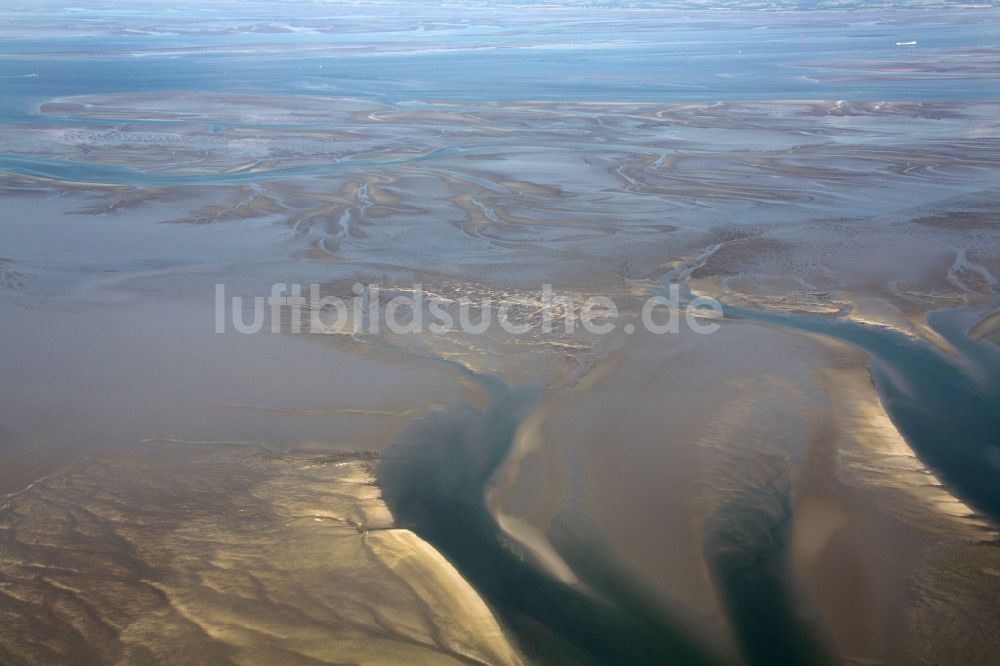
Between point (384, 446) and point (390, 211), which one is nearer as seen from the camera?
point (384, 446)

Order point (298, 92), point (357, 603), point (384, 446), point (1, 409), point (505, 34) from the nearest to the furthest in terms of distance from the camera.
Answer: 1. point (357, 603)
2. point (384, 446)
3. point (1, 409)
4. point (298, 92)
5. point (505, 34)

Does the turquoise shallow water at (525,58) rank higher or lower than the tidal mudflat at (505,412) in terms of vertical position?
higher

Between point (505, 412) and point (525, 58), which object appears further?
point (525, 58)

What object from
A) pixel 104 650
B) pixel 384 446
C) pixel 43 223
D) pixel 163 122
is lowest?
pixel 104 650

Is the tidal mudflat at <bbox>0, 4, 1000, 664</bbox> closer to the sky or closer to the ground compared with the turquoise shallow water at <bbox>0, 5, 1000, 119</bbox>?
closer to the ground

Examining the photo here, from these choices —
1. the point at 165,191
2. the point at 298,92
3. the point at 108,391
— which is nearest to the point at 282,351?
the point at 108,391

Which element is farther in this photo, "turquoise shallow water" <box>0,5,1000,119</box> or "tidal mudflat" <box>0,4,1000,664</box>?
"turquoise shallow water" <box>0,5,1000,119</box>

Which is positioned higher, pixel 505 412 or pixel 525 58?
pixel 525 58

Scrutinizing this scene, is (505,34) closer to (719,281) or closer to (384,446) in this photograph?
(719,281)
